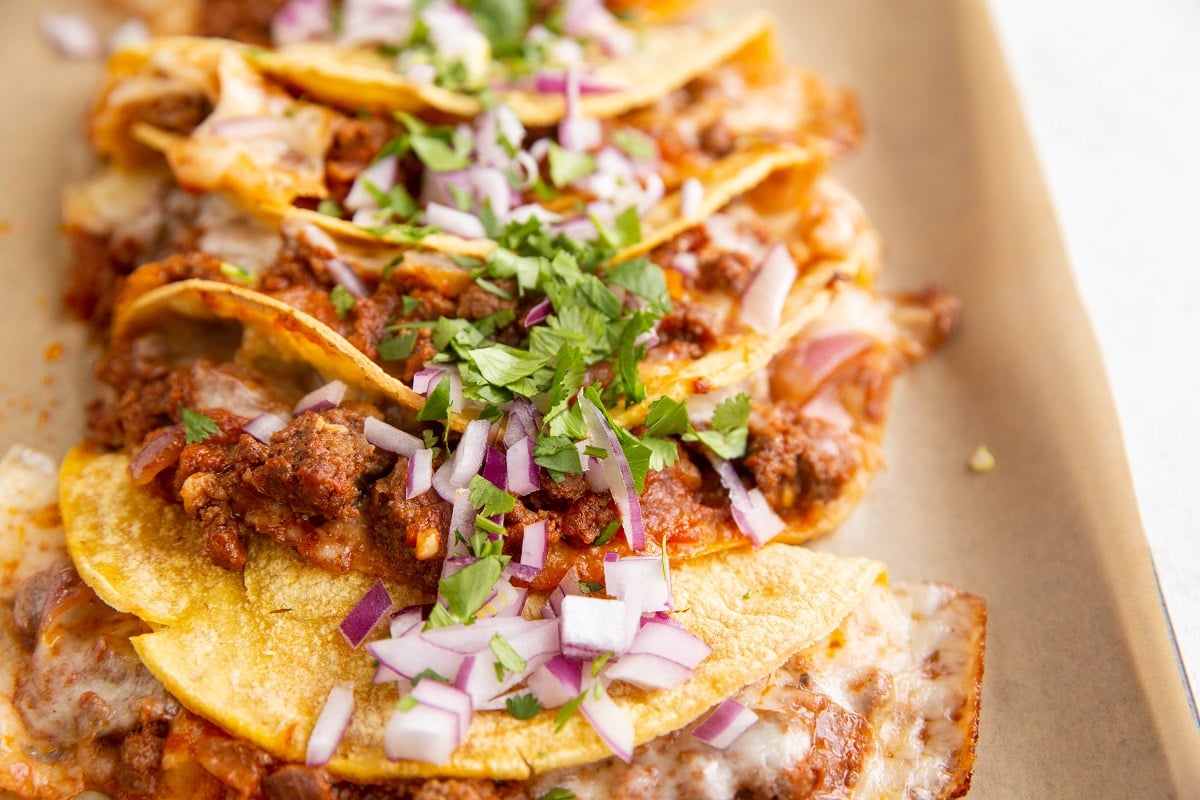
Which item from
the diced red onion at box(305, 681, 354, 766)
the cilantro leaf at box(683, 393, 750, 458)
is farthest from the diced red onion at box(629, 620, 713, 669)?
the diced red onion at box(305, 681, 354, 766)

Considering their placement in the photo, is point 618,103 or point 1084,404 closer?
point 1084,404

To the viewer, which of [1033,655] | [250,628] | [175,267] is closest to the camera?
[250,628]

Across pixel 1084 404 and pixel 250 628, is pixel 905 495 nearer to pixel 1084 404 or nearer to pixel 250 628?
pixel 1084 404

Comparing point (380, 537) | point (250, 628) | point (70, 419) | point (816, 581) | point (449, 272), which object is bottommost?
point (70, 419)

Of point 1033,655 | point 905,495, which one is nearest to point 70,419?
point 905,495

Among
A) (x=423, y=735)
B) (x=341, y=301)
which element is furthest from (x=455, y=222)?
(x=423, y=735)

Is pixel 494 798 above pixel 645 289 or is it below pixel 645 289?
below

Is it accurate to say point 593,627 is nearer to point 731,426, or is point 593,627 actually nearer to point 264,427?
point 731,426
